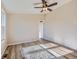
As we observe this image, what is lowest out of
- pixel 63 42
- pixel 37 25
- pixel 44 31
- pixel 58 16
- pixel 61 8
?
pixel 63 42

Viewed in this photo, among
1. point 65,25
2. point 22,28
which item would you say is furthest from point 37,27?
point 65,25

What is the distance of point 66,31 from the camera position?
5.70 metres

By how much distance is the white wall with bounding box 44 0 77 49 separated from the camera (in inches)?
199

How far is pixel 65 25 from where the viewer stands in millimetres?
5812

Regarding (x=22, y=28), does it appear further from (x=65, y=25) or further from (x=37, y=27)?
(x=65, y=25)

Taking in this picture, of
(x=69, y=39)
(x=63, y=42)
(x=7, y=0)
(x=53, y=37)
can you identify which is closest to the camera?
(x=7, y=0)

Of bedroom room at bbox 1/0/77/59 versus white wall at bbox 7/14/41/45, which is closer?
bedroom room at bbox 1/0/77/59

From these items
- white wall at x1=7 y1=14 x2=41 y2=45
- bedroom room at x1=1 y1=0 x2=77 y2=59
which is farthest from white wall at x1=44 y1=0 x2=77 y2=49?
white wall at x1=7 y1=14 x2=41 y2=45

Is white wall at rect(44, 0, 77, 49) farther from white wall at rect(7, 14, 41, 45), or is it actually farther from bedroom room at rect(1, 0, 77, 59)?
white wall at rect(7, 14, 41, 45)

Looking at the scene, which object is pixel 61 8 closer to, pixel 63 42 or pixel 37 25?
pixel 63 42

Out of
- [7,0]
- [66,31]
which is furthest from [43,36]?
[7,0]

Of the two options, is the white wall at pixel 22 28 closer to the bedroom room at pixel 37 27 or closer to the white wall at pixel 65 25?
the bedroom room at pixel 37 27

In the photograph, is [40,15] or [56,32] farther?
[40,15]

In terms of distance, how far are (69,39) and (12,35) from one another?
15.9 feet
